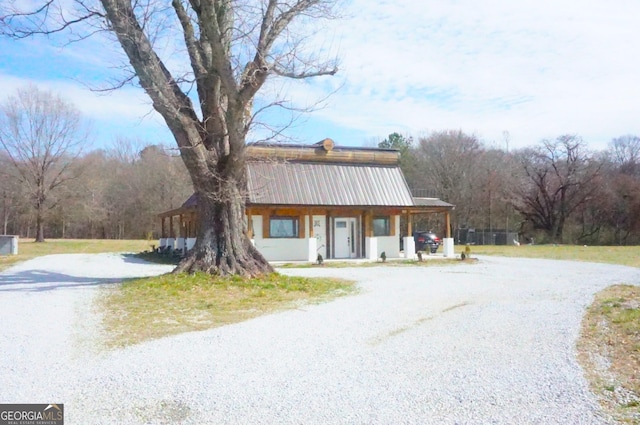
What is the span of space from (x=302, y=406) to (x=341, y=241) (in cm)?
2058

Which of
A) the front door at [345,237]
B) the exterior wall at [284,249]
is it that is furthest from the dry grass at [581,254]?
the exterior wall at [284,249]

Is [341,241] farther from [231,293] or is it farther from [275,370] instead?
[275,370]

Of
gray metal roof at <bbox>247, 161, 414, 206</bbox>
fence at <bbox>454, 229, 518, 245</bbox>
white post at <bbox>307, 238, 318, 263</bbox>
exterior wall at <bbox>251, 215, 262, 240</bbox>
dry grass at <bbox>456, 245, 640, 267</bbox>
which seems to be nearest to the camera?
white post at <bbox>307, 238, 318, 263</bbox>

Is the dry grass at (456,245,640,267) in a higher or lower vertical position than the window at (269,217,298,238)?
lower

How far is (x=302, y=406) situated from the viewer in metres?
4.62

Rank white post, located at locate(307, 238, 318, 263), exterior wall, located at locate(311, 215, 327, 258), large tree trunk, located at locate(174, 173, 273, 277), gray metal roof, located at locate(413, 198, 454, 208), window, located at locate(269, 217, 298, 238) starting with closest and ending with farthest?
large tree trunk, located at locate(174, 173, 273, 277) < white post, located at locate(307, 238, 318, 263) < window, located at locate(269, 217, 298, 238) < exterior wall, located at locate(311, 215, 327, 258) < gray metal roof, located at locate(413, 198, 454, 208)

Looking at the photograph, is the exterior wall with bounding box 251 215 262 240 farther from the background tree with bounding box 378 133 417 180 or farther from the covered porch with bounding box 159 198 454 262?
the background tree with bounding box 378 133 417 180

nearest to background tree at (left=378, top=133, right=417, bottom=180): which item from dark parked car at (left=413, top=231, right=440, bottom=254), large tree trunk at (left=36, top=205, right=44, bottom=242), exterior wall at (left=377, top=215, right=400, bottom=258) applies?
dark parked car at (left=413, top=231, right=440, bottom=254)

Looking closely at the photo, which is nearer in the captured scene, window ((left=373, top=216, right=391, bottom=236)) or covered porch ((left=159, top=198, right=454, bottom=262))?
covered porch ((left=159, top=198, right=454, bottom=262))

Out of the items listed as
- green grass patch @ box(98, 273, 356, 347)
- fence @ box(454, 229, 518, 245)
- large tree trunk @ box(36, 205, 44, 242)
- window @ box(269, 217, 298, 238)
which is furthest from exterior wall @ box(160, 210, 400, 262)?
fence @ box(454, 229, 518, 245)

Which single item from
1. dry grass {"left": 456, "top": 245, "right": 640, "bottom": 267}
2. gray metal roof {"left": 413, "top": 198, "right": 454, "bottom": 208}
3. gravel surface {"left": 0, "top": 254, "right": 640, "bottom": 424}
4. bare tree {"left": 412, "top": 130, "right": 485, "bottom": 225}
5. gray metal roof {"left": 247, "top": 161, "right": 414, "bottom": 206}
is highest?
bare tree {"left": 412, "top": 130, "right": 485, "bottom": 225}

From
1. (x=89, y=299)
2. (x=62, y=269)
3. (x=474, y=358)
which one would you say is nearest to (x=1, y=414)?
(x=474, y=358)

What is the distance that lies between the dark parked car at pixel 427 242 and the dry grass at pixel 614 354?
19.7m

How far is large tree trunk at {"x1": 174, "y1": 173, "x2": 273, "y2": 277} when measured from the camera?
13591mm
